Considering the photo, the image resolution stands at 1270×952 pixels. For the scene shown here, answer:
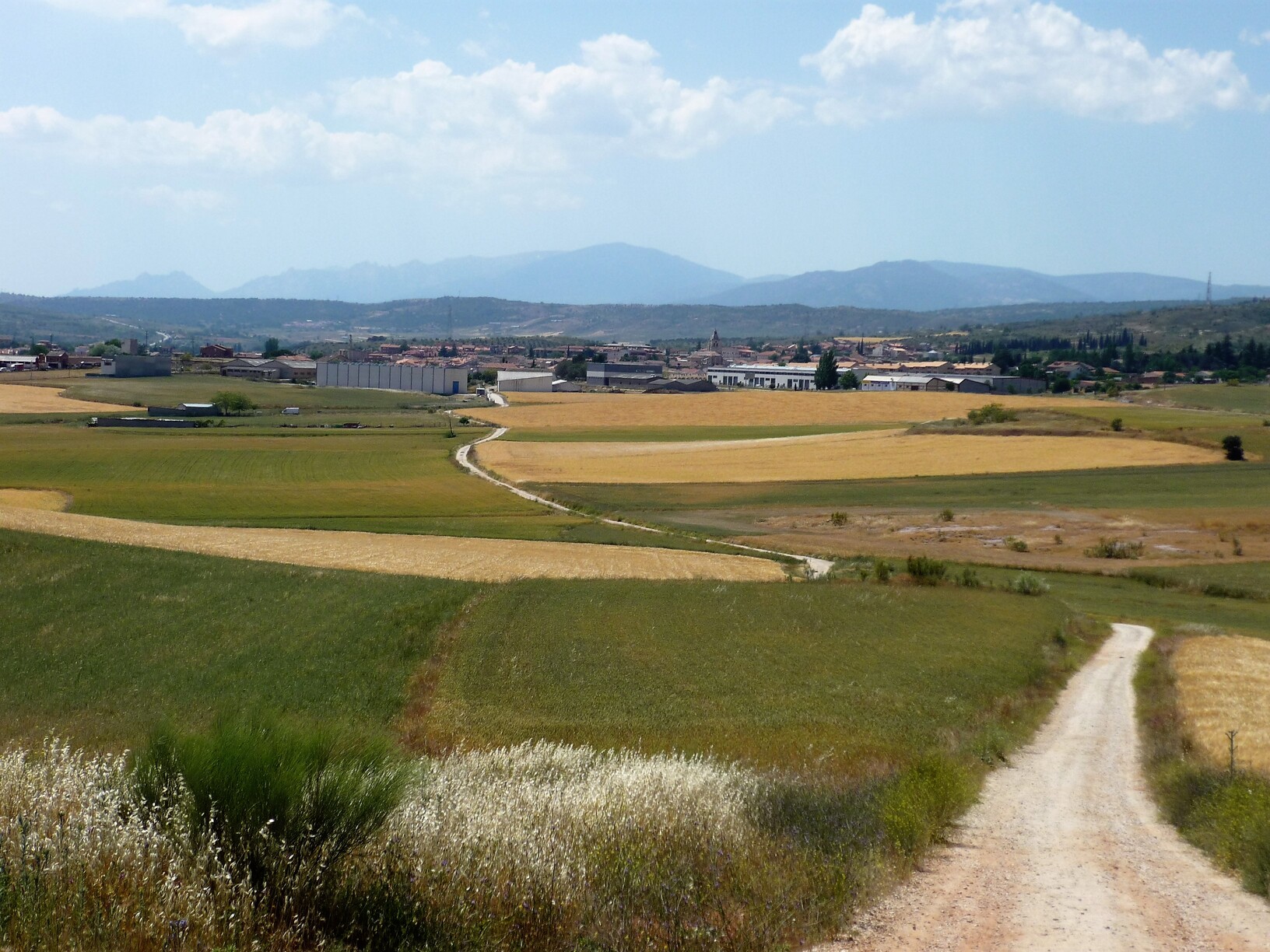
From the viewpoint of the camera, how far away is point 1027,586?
39219 millimetres

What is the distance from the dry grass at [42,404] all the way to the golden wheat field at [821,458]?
42088 millimetres

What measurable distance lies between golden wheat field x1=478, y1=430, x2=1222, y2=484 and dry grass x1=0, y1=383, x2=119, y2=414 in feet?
138

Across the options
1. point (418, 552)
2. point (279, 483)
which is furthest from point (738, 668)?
point (279, 483)

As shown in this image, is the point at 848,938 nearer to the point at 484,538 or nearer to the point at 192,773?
the point at 192,773

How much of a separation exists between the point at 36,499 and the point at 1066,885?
54830mm

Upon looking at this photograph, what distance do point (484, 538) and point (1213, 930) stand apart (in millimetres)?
39318

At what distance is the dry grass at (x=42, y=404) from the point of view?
103188 millimetres

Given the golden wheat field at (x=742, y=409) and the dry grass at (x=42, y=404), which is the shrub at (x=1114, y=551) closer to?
the golden wheat field at (x=742, y=409)

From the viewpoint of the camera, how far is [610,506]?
59719 mm

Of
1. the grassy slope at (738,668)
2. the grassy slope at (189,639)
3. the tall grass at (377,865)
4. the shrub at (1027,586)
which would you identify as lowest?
the shrub at (1027,586)

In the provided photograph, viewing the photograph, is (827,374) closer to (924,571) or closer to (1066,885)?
(924,571)

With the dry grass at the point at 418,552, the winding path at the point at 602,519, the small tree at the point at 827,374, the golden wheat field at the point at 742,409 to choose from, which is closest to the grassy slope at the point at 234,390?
the golden wheat field at the point at 742,409

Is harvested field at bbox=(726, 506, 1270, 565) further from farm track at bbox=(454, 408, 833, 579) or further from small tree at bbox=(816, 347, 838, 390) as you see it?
small tree at bbox=(816, 347, 838, 390)

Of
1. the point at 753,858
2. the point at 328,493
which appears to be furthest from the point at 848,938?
the point at 328,493
